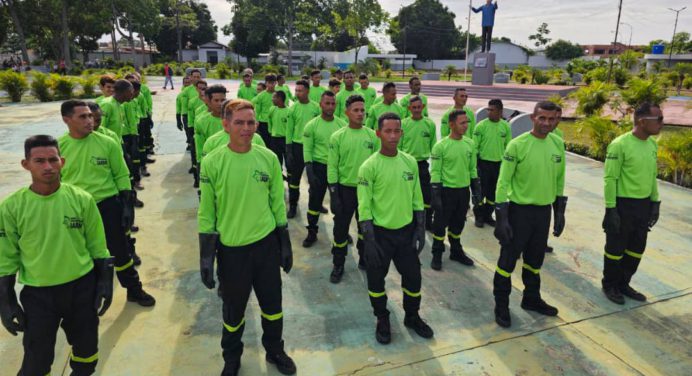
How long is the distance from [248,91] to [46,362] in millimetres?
9278

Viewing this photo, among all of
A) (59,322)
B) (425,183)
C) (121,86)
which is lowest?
(59,322)

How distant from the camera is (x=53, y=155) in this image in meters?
2.95

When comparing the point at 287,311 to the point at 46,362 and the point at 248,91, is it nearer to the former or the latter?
the point at 46,362

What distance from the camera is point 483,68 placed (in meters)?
30.1

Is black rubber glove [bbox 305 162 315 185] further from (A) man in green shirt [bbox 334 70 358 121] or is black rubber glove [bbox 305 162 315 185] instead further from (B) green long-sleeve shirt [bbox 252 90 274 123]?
(B) green long-sleeve shirt [bbox 252 90 274 123]

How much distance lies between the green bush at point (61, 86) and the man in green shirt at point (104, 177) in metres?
23.1

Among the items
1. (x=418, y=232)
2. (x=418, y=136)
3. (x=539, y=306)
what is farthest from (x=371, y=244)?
(x=418, y=136)

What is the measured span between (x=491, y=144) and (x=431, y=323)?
3.54m

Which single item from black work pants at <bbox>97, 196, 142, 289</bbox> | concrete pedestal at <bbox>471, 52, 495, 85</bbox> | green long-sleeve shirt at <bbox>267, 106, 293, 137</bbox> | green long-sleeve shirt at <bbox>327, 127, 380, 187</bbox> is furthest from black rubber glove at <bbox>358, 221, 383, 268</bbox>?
concrete pedestal at <bbox>471, 52, 495, 85</bbox>

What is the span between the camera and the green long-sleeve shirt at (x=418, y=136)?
6.74 m

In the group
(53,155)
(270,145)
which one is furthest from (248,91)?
(53,155)

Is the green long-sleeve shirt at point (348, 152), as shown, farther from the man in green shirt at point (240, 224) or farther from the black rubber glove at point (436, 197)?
the man in green shirt at point (240, 224)

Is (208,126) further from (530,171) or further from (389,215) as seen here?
(530,171)

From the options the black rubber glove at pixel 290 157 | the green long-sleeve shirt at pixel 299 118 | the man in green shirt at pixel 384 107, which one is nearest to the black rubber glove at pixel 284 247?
the black rubber glove at pixel 290 157
